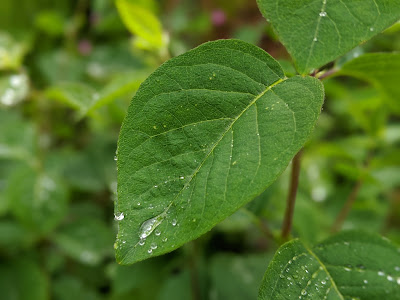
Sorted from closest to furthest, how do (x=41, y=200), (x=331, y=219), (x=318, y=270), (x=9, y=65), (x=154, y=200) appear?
(x=154, y=200) → (x=318, y=270) → (x=41, y=200) → (x=9, y=65) → (x=331, y=219)

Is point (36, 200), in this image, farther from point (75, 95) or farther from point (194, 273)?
point (194, 273)

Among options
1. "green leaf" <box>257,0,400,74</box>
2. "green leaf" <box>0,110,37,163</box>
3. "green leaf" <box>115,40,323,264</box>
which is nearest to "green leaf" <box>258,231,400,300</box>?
"green leaf" <box>115,40,323,264</box>

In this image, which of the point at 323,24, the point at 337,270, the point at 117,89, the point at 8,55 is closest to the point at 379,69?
the point at 323,24

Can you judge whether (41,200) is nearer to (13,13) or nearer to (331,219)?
(331,219)

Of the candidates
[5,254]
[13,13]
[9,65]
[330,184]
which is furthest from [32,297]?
[13,13]

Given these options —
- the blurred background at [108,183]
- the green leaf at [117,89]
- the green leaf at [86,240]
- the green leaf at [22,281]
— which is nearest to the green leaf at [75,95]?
the blurred background at [108,183]

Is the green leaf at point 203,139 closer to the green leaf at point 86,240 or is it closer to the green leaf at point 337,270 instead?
the green leaf at point 337,270

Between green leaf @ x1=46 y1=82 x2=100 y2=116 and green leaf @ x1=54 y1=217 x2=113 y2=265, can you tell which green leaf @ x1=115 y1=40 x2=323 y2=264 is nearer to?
green leaf @ x1=46 y1=82 x2=100 y2=116
